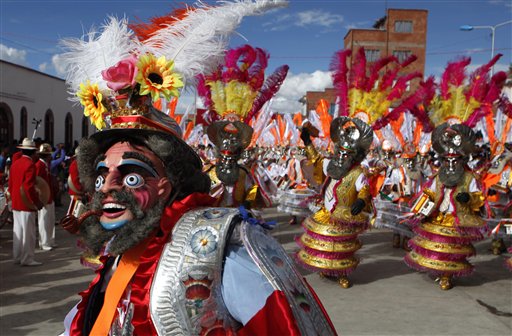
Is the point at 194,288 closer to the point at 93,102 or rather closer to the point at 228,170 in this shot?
the point at 93,102

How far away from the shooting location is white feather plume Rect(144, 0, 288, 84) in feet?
6.76

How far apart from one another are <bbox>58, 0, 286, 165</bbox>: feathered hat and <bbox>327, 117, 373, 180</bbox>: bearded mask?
3.79 meters

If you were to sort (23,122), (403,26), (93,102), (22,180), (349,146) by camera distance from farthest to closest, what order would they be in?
(403,26) < (23,122) < (22,180) < (349,146) < (93,102)

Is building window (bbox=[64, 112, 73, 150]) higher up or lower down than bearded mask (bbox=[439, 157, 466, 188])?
higher up

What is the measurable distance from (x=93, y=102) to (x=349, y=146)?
4.49 meters

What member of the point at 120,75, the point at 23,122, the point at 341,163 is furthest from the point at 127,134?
the point at 23,122

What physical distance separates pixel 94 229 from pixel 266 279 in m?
0.79

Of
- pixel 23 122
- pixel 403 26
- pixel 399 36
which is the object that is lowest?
pixel 23 122

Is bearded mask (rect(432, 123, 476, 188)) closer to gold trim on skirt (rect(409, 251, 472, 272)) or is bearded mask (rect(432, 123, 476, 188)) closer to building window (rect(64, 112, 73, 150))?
gold trim on skirt (rect(409, 251, 472, 272))

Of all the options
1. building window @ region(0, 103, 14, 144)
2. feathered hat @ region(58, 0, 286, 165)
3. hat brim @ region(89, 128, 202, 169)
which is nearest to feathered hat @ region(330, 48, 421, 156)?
feathered hat @ region(58, 0, 286, 165)

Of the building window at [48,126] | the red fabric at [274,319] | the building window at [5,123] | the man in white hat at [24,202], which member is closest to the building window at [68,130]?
the building window at [48,126]

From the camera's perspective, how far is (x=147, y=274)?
172 cm

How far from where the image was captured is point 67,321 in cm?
189

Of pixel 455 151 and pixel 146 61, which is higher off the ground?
pixel 146 61
